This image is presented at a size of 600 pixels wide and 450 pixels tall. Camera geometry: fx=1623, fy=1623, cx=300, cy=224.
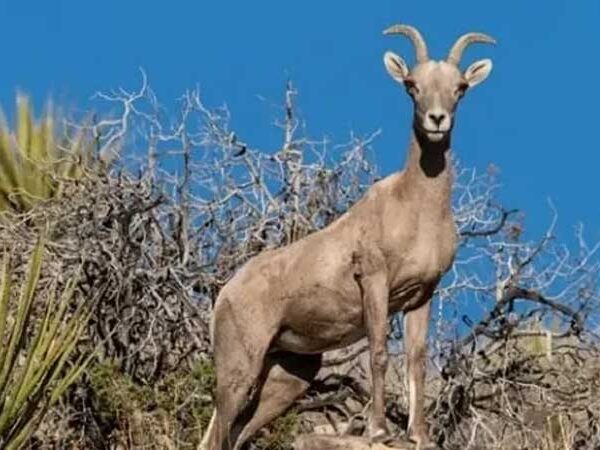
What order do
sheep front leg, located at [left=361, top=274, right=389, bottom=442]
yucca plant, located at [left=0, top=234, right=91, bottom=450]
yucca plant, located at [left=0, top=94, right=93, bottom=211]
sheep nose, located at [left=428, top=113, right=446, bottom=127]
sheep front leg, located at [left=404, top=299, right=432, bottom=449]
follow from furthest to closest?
1. yucca plant, located at [left=0, top=94, right=93, bottom=211]
2. yucca plant, located at [left=0, top=234, right=91, bottom=450]
3. sheep front leg, located at [left=404, top=299, right=432, bottom=449]
4. sheep front leg, located at [left=361, top=274, right=389, bottom=442]
5. sheep nose, located at [left=428, top=113, right=446, bottom=127]

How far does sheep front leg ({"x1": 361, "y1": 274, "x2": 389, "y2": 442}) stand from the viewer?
25.1 ft

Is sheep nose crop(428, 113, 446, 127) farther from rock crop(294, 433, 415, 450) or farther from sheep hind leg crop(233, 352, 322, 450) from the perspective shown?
sheep hind leg crop(233, 352, 322, 450)

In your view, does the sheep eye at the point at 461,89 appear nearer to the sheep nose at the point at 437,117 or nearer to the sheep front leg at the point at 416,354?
the sheep nose at the point at 437,117

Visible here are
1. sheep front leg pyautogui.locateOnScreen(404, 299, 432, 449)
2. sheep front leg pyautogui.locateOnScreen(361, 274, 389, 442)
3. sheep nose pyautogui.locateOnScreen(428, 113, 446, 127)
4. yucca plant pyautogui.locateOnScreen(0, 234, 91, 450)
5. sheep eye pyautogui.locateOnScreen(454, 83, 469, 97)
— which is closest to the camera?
sheep nose pyautogui.locateOnScreen(428, 113, 446, 127)

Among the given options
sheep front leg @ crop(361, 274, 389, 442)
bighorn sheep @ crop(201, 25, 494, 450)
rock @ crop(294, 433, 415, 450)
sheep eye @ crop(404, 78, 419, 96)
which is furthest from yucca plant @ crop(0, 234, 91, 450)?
sheep eye @ crop(404, 78, 419, 96)

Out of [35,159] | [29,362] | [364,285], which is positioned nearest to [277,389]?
[364,285]

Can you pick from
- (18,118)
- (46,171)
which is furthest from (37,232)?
(18,118)

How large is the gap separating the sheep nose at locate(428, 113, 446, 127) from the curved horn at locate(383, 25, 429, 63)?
19.4 inches

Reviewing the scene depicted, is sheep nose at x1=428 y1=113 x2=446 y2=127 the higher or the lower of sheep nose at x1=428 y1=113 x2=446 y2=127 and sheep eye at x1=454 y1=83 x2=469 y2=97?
the lower

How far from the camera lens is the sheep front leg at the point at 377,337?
7660 mm

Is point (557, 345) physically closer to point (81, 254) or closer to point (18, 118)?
point (81, 254)

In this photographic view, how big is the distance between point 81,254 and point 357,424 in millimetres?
2319

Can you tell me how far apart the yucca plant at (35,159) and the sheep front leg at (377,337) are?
14.3ft

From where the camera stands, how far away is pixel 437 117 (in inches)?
292
